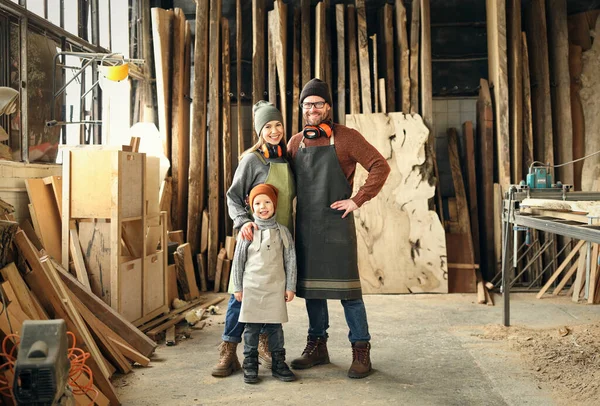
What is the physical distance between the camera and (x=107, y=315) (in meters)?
4.18

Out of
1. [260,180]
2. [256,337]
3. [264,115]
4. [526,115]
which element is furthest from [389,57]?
[256,337]

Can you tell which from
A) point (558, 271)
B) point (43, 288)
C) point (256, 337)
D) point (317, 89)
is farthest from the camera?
point (558, 271)

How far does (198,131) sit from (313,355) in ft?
12.7

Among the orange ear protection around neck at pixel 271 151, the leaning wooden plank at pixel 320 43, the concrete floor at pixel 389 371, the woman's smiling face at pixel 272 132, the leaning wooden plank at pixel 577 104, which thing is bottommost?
the concrete floor at pixel 389 371

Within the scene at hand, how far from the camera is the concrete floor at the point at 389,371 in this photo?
3.41 meters

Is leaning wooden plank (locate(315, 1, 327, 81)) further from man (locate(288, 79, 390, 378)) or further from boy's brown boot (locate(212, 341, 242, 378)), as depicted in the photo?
boy's brown boot (locate(212, 341, 242, 378))

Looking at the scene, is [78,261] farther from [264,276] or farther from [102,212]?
[264,276]

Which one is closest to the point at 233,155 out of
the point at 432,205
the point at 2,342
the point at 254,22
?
the point at 254,22

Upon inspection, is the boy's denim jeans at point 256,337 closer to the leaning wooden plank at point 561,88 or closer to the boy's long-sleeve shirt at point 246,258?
the boy's long-sleeve shirt at point 246,258

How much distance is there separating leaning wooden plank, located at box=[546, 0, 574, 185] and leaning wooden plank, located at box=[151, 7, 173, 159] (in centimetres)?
466

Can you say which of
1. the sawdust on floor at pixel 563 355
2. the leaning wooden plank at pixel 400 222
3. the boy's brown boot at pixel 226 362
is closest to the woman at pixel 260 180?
the boy's brown boot at pixel 226 362

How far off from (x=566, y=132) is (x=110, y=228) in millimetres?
5301

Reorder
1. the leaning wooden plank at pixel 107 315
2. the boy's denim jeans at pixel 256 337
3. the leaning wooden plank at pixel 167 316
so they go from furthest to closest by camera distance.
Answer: the leaning wooden plank at pixel 167 316 < the leaning wooden plank at pixel 107 315 < the boy's denim jeans at pixel 256 337

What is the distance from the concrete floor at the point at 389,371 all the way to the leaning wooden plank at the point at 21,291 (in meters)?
0.70
